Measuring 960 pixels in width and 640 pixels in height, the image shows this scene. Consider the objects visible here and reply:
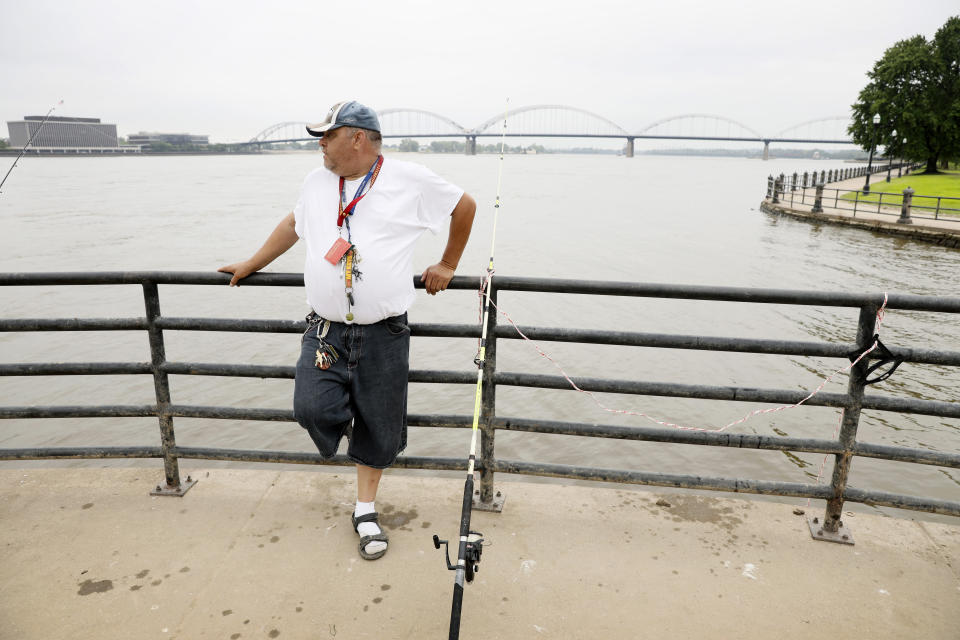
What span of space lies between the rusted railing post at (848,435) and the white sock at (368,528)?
6.63ft

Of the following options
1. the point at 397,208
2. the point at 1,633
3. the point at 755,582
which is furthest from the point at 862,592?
the point at 1,633

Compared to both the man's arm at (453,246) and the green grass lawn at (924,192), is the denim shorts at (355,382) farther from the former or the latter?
the green grass lawn at (924,192)

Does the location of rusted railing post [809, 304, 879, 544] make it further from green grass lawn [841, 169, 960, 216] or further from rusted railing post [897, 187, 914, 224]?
green grass lawn [841, 169, 960, 216]

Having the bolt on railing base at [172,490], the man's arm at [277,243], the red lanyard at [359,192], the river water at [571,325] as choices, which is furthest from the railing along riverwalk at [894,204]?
the bolt on railing base at [172,490]

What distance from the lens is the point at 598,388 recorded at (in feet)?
10.0

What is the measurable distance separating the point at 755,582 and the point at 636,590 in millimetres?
519

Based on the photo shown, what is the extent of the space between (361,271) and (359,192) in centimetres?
32

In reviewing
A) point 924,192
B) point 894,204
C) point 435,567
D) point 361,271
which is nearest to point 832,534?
point 435,567

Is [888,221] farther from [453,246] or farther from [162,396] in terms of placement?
[162,396]

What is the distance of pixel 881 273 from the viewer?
16234 millimetres

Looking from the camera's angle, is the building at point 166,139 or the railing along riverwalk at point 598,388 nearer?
the railing along riverwalk at point 598,388

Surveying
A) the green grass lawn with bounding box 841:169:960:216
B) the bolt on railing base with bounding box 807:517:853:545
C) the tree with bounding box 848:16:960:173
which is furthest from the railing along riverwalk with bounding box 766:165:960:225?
the bolt on railing base with bounding box 807:517:853:545

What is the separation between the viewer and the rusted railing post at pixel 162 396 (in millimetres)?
3182

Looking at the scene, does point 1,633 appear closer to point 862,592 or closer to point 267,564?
point 267,564
